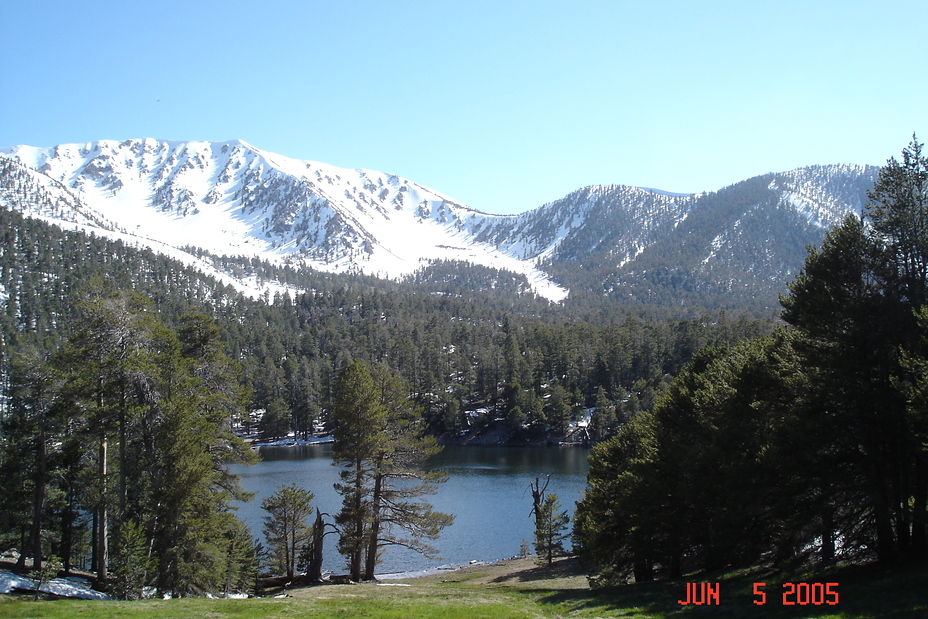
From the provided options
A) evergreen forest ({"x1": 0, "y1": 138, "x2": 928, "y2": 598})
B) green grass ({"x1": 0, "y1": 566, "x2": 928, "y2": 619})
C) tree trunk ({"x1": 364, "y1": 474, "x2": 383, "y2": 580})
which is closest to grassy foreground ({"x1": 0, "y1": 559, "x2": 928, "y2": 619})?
green grass ({"x1": 0, "y1": 566, "x2": 928, "y2": 619})

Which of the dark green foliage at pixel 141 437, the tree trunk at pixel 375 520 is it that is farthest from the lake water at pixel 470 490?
the dark green foliage at pixel 141 437

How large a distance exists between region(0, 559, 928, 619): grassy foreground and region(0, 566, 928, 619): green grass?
0.02 meters

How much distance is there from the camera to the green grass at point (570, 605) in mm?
14711

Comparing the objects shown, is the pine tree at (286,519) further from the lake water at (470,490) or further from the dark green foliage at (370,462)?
the dark green foliage at (370,462)

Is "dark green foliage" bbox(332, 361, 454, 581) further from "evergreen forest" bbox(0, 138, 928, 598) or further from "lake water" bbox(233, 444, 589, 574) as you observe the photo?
"lake water" bbox(233, 444, 589, 574)

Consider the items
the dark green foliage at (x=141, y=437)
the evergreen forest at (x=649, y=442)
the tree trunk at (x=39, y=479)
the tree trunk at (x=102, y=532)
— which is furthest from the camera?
the tree trunk at (x=39, y=479)

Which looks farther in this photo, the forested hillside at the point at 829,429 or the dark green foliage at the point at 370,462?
the dark green foliage at the point at 370,462

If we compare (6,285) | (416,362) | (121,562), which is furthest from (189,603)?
(6,285)

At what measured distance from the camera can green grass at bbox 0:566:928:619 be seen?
14.7 meters

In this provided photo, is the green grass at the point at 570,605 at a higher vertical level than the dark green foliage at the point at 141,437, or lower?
lower

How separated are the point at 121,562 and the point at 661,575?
26.9m

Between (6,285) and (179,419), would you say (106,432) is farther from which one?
(6,285)
